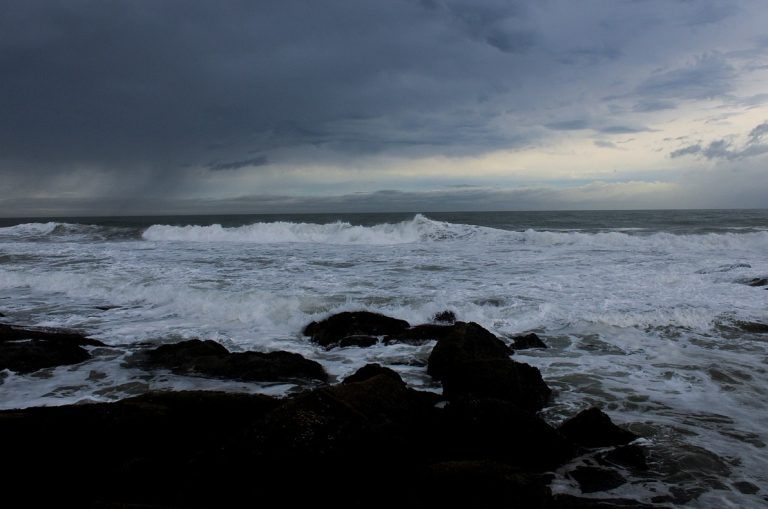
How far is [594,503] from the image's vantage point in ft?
10.5

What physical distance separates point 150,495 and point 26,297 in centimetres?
1228

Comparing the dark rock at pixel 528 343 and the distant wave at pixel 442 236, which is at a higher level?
the distant wave at pixel 442 236

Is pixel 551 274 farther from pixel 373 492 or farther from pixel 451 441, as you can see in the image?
pixel 373 492

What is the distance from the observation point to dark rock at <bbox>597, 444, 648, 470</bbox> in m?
3.92

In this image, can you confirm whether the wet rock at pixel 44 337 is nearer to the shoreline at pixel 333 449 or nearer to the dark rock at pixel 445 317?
the shoreline at pixel 333 449

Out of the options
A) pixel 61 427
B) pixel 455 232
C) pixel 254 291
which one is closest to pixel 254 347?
pixel 254 291

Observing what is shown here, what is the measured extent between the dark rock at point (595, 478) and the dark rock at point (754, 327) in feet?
22.1

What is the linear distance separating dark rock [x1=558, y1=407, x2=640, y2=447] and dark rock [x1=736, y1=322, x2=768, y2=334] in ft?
19.8

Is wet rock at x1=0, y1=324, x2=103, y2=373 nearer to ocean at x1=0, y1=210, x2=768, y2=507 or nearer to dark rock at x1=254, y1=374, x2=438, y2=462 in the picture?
ocean at x1=0, y1=210, x2=768, y2=507

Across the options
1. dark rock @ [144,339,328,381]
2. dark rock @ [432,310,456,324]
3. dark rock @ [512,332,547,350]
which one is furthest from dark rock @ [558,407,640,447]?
dark rock @ [432,310,456,324]

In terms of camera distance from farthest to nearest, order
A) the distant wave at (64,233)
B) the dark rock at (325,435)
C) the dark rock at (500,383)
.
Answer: the distant wave at (64,233) < the dark rock at (500,383) < the dark rock at (325,435)

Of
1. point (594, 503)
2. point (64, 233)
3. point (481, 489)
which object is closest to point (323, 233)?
point (64, 233)

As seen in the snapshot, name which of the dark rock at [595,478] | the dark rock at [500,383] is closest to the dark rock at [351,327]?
the dark rock at [500,383]

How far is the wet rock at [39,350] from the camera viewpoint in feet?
21.9
